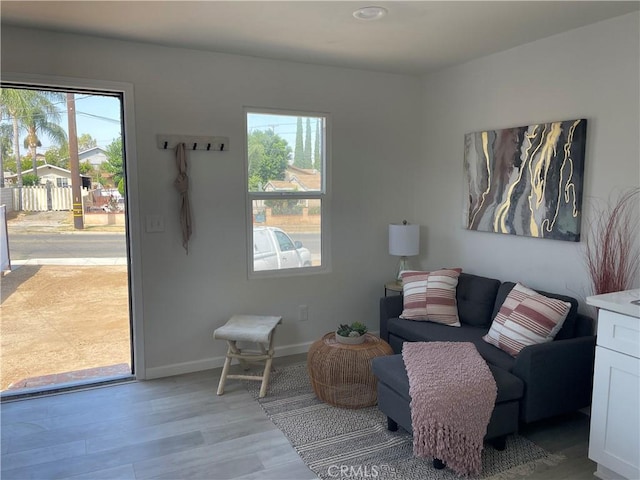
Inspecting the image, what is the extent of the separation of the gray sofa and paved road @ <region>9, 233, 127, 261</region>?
7.21ft

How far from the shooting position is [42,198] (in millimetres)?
3209

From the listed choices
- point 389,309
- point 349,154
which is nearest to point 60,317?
point 389,309

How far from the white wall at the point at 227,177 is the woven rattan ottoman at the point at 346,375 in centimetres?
97

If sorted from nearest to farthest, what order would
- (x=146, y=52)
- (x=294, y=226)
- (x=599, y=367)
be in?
1. (x=599, y=367)
2. (x=146, y=52)
3. (x=294, y=226)

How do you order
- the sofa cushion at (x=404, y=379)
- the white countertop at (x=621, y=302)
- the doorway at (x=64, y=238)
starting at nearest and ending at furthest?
the white countertop at (x=621, y=302) → the sofa cushion at (x=404, y=379) → the doorway at (x=64, y=238)

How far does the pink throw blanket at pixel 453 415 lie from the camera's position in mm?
2271

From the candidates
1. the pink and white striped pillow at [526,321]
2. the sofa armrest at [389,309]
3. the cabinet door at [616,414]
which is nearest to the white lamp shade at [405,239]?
the sofa armrest at [389,309]

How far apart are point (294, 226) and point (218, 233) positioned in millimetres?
655

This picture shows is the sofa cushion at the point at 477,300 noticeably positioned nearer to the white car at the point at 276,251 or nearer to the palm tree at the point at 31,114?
the white car at the point at 276,251

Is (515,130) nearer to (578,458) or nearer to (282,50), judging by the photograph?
(282,50)

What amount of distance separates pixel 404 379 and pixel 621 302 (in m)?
1.09

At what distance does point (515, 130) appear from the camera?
3338 mm

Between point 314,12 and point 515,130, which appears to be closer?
point 314,12

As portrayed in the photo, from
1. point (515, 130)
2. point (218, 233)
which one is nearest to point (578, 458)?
point (515, 130)
